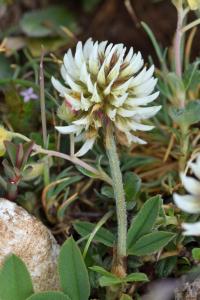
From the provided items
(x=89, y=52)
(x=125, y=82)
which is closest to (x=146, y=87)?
(x=125, y=82)

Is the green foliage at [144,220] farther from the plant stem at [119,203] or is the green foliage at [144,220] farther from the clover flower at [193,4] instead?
the clover flower at [193,4]

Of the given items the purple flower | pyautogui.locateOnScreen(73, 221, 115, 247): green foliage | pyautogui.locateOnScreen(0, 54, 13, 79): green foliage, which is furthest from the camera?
pyautogui.locateOnScreen(0, 54, 13, 79): green foliage

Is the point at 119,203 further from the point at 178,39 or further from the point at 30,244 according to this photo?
the point at 178,39

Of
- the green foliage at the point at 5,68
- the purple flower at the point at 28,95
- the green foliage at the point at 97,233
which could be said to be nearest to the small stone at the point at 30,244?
the green foliage at the point at 97,233

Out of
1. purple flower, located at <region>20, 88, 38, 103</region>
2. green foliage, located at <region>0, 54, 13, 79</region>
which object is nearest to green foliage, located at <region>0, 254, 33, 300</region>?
purple flower, located at <region>20, 88, 38, 103</region>

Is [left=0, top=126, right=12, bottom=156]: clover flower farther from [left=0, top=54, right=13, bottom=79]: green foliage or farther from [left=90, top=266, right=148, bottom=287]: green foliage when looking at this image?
[left=0, top=54, right=13, bottom=79]: green foliage

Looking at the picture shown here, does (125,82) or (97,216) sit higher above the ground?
(125,82)

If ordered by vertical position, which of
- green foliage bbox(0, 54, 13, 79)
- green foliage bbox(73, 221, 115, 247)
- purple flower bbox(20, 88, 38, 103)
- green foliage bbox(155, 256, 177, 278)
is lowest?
green foliage bbox(155, 256, 177, 278)

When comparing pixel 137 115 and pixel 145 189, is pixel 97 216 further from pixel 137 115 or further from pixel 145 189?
pixel 137 115
